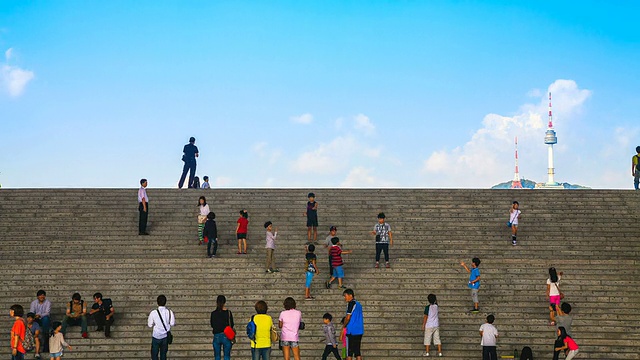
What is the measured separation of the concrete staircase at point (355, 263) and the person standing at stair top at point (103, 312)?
25 centimetres

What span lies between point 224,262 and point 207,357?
4.25 metres

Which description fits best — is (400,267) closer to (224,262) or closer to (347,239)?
(347,239)

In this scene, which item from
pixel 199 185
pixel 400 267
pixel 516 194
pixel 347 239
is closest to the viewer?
pixel 400 267

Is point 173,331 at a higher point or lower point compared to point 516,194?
lower

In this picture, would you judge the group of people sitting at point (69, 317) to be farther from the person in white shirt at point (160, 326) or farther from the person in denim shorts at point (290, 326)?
the person in denim shorts at point (290, 326)

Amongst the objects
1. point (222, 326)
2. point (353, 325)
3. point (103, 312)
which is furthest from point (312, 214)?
point (222, 326)

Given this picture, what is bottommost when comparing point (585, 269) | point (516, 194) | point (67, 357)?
point (67, 357)

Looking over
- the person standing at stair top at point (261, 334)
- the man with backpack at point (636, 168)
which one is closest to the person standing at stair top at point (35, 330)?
the person standing at stair top at point (261, 334)

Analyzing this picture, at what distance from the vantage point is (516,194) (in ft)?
90.0

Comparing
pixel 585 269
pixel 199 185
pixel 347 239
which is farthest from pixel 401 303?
pixel 199 185

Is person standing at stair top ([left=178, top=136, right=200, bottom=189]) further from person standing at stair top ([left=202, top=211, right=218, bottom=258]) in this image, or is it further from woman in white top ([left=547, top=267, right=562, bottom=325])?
woman in white top ([left=547, top=267, right=562, bottom=325])

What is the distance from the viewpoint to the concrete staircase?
19.6m

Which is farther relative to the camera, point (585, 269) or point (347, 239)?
point (347, 239)

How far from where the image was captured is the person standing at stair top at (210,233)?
22.7 m
